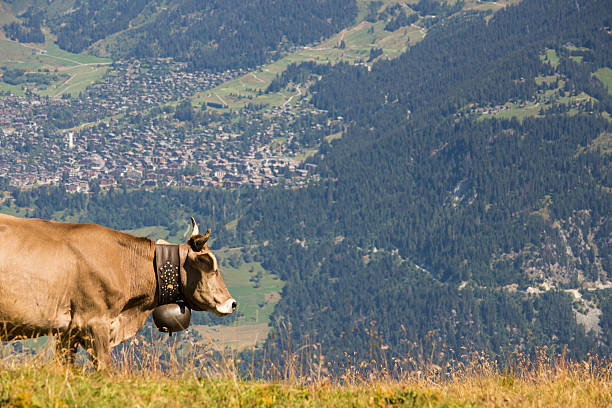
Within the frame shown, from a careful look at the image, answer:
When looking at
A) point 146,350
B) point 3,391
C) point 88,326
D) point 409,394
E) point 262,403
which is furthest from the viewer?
point 146,350

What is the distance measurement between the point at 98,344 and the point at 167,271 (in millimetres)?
1865

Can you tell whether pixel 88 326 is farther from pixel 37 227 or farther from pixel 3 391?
pixel 3 391

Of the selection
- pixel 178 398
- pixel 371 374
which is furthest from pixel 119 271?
pixel 371 374

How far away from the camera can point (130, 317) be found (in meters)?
13.6

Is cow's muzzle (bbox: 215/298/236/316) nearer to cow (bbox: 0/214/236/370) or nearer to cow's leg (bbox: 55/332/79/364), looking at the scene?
cow (bbox: 0/214/236/370)

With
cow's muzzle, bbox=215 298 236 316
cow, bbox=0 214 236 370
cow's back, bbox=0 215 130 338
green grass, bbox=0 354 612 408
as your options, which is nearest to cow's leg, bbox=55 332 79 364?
cow, bbox=0 214 236 370

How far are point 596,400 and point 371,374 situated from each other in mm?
3616

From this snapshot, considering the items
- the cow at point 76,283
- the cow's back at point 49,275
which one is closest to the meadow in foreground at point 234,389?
the cow at point 76,283

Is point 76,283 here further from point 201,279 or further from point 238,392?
point 238,392

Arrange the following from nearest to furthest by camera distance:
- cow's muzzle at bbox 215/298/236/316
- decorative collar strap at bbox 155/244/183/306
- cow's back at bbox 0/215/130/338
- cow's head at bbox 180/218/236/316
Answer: cow's back at bbox 0/215/130/338, decorative collar strap at bbox 155/244/183/306, cow's head at bbox 180/218/236/316, cow's muzzle at bbox 215/298/236/316

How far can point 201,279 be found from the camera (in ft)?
46.4

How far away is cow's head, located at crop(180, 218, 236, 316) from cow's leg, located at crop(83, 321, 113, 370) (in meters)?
1.85

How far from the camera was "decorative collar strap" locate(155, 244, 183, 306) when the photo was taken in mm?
13881


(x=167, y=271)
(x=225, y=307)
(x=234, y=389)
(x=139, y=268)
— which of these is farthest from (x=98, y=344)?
(x=234, y=389)
